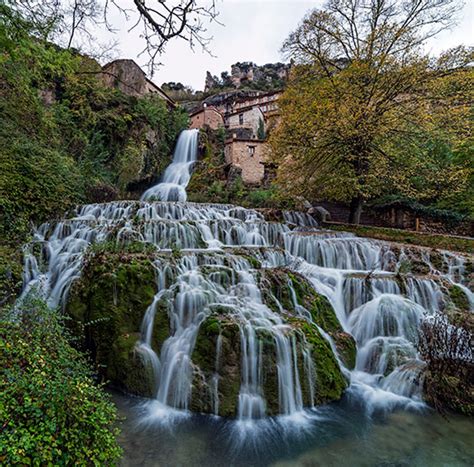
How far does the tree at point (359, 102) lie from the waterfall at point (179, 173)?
865cm

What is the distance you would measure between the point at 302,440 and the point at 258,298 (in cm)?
250

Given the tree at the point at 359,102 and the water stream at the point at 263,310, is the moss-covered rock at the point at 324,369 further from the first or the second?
the tree at the point at 359,102

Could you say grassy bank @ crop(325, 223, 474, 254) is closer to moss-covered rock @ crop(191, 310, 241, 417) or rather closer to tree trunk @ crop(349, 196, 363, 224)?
tree trunk @ crop(349, 196, 363, 224)

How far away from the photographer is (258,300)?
5660mm

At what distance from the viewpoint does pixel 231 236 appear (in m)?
10.1

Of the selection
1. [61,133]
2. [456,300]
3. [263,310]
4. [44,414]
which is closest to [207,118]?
[61,133]

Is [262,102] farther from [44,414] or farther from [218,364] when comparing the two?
[44,414]

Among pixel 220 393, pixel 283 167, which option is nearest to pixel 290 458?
pixel 220 393

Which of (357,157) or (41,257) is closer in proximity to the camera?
(41,257)

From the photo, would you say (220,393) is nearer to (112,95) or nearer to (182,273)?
(182,273)

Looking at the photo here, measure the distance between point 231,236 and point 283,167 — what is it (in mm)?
5004

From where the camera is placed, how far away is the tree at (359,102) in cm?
1055

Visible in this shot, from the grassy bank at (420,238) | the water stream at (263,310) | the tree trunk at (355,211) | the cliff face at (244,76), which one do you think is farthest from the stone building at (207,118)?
the cliff face at (244,76)

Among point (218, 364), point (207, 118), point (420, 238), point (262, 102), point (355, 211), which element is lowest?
point (218, 364)
